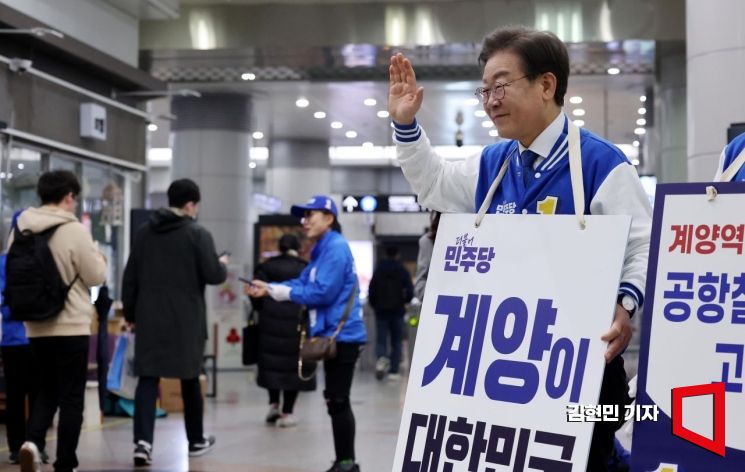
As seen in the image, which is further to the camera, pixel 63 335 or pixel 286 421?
pixel 286 421

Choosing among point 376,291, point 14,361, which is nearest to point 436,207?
point 14,361

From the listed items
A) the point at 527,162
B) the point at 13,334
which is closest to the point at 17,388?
the point at 13,334

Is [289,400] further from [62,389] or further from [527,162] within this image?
[527,162]

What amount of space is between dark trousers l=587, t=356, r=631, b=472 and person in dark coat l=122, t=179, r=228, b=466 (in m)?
4.81

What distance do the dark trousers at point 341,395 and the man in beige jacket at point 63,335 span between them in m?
1.34

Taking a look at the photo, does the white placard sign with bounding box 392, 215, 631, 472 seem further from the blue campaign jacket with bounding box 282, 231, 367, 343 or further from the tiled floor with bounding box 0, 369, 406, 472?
the tiled floor with bounding box 0, 369, 406, 472

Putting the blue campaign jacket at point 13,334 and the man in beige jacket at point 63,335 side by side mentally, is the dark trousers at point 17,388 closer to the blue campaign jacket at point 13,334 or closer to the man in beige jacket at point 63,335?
the blue campaign jacket at point 13,334

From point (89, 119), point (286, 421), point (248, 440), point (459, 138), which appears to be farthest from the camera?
point (459, 138)

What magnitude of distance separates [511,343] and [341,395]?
381 centimetres

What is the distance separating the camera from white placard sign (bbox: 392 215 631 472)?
223 centimetres

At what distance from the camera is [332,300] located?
6254 millimetres

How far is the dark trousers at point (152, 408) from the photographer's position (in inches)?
276

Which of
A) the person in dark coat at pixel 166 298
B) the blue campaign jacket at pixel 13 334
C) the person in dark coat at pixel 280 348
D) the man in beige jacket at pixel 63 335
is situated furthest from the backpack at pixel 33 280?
the person in dark coat at pixel 280 348

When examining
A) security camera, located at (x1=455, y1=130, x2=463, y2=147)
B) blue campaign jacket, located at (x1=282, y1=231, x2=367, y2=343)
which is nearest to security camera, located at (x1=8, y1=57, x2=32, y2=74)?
blue campaign jacket, located at (x1=282, y1=231, x2=367, y2=343)
